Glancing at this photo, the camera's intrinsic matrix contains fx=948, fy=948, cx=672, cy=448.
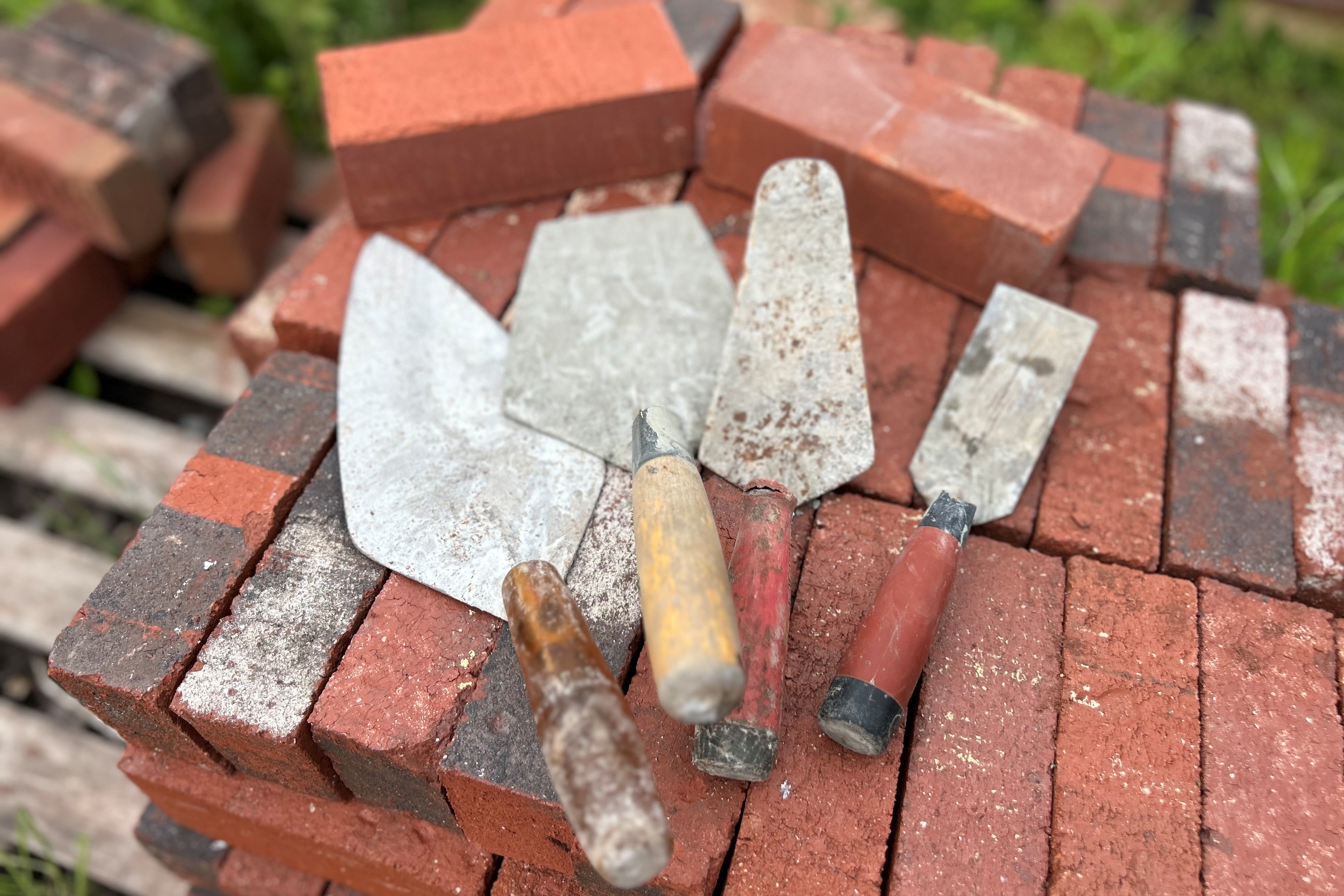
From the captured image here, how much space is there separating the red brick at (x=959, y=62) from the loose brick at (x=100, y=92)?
8.41 ft

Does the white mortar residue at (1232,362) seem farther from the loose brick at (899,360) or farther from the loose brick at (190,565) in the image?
the loose brick at (190,565)

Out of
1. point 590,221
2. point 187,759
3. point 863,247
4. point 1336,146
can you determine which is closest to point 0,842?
point 187,759

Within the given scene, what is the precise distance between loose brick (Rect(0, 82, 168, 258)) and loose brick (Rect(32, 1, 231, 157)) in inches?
10.5

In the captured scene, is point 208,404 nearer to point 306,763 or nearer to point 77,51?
point 77,51

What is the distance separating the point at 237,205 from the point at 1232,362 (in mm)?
3175

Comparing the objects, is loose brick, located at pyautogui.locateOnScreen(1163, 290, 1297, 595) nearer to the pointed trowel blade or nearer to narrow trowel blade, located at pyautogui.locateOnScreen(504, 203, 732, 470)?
narrow trowel blade, located at pyautogui.locateOnScreen(504, 203, 732, 470)

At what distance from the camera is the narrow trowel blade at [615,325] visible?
87.5 inches

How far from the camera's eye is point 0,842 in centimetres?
275

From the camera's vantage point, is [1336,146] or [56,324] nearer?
[56,324]

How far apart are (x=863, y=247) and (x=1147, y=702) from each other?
135cm

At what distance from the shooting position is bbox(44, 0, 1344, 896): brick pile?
1.81 metres

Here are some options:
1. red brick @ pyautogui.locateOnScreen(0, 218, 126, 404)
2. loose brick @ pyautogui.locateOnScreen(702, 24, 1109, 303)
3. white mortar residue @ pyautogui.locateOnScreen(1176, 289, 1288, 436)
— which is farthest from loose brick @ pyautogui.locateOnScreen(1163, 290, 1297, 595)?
red brick @ pyautogui.locateOnScreen(0, 218, 126, 404)

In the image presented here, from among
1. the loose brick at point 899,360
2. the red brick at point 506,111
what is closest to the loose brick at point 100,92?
the red brick at point 506,111

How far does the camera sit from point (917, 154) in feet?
7.95
